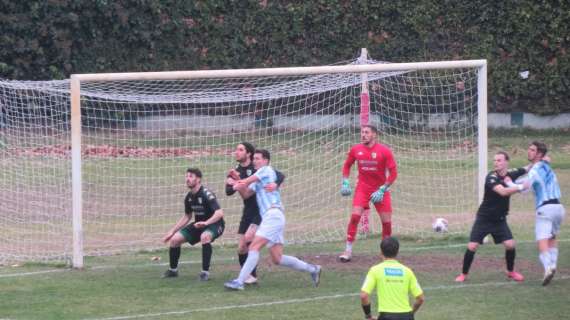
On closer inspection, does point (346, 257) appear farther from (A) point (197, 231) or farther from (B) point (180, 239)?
(B) point (180, 239)

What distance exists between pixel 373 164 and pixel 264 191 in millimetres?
2452

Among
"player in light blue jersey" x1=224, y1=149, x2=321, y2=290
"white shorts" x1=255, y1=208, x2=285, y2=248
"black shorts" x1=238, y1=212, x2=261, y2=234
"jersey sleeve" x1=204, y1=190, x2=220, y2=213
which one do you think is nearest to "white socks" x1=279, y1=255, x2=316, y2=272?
"player in light blue jersey" x1=224, y1=149, x2=321, y2=290

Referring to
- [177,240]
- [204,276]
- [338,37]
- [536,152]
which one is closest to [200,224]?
[177,240]

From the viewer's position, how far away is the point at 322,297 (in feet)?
39.2

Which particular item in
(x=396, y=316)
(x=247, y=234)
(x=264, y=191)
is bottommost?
(x=396, y=316)

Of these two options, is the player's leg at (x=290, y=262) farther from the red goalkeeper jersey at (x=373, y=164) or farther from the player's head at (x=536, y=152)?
the player's head at (x=536, y=152)

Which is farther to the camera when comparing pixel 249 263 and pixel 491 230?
pixel 491 230

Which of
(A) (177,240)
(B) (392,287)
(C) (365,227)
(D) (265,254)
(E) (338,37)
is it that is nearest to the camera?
(B) (392,287)

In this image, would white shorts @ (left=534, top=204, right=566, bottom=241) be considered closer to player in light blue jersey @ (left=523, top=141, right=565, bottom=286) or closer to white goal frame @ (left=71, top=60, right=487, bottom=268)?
player in light blue jersey @ (left=523, top=141, right=565, bottom=286)

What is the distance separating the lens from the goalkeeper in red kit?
14.1 m

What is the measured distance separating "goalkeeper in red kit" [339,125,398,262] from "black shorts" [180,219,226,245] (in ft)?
6.51

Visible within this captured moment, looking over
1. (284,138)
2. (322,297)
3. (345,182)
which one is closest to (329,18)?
(284,138)

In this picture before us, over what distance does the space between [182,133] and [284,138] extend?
205cm

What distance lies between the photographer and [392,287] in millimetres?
Answer: 8609
